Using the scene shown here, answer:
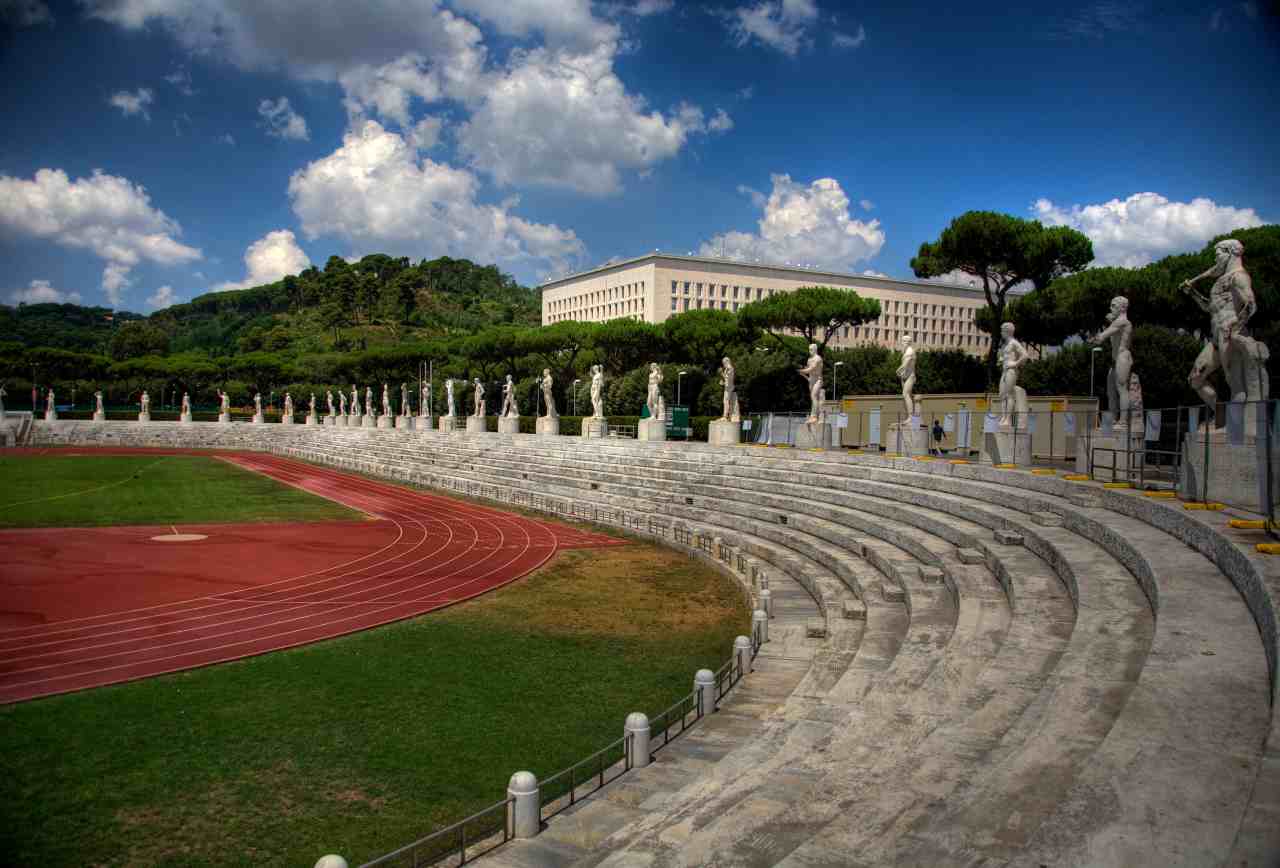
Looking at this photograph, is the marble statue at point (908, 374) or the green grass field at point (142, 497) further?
the green grass field at point (142, 497)

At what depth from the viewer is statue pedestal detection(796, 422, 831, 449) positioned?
25.9 meters

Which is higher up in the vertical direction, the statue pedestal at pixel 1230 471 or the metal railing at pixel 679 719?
the statue pedestal at pixel 1230 471

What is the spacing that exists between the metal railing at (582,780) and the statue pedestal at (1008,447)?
13421mm

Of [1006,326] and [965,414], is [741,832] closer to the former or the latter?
[1006,326]

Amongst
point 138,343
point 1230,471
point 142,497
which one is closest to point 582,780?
point 1230,471

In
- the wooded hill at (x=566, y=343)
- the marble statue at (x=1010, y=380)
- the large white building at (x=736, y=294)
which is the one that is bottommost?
the marble statue at (x=1010, y=380)

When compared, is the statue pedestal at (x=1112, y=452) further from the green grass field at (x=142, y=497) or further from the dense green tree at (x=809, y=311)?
the dense green tree at (x=809, y=311)

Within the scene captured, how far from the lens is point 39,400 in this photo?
3319 inches

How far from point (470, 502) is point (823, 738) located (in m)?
24.8

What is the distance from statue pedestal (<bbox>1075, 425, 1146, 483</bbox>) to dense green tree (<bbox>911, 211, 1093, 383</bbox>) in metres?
28.2

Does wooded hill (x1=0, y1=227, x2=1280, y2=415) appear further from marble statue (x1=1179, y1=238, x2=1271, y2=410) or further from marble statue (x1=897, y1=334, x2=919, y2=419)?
marble statue (x1=1179, y1=238, x2=1271, y2=410)

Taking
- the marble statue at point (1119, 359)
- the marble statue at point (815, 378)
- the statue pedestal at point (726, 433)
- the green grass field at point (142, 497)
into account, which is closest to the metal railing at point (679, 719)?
the marble statue at point (1119, 359)

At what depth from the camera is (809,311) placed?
53969 mm

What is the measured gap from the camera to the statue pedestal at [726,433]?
104ft
